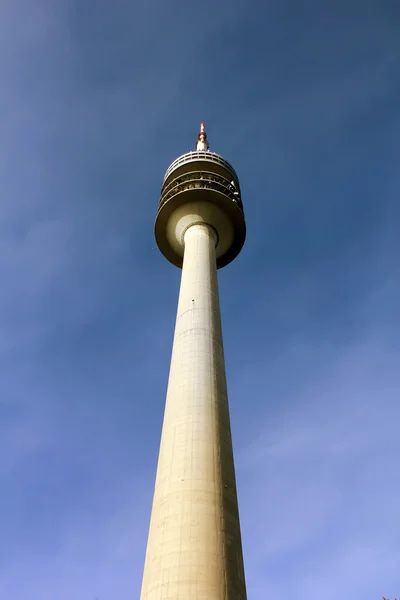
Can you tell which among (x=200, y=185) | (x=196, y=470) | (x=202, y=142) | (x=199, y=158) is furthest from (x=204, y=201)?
(x=196, y=470)

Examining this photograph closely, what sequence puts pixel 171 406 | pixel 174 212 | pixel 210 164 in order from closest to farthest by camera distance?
pixel 171 406, pixel 174 212, pixel 210 164

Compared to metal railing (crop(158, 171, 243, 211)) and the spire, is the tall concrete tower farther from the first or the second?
the spire

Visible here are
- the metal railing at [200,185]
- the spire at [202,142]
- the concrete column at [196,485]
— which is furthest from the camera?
the spire at [202,142]

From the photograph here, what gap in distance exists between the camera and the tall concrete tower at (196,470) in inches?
726

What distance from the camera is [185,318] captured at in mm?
30188

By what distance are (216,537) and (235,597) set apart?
2.18 metres

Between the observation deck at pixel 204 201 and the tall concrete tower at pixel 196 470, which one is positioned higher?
the observation deck at pixel 204 201

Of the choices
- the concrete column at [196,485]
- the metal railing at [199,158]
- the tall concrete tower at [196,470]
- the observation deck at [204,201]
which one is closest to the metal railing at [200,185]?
the observation deck at [204,201]

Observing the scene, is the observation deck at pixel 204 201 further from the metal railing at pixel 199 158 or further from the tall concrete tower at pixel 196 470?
the tall concrete tower at pixel 196 470

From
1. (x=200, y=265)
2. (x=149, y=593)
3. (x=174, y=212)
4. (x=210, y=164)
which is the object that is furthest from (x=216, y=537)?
(x=210, y=164)

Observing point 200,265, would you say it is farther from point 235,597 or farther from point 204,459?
point 235,597

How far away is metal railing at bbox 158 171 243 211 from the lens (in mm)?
41938

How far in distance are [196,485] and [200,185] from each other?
27671 mm

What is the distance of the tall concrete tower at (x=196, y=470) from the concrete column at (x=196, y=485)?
1.4 inches
